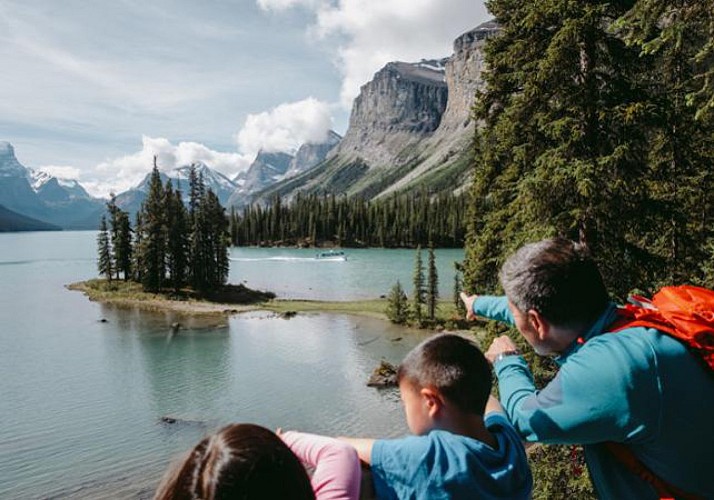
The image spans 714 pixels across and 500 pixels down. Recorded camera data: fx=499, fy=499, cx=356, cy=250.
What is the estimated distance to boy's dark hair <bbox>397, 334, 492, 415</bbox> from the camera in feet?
7.73

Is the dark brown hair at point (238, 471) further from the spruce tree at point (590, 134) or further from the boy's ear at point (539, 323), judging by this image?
the spruce tree at point (590, 134)

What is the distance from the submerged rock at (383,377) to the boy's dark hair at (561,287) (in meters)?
25.3

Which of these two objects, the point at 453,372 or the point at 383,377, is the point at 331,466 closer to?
the point at 453,372

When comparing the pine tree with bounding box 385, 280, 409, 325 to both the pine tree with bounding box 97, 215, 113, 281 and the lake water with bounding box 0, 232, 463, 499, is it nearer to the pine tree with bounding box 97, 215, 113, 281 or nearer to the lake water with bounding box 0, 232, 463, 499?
the lake water with bounding box 0, 232, 463, 499

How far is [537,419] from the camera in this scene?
101 inches

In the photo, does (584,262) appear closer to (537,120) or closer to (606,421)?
(606,421)

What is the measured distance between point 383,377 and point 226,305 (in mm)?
30848

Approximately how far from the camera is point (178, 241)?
6109 centimetres

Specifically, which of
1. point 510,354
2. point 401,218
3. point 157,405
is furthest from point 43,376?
point 401,218

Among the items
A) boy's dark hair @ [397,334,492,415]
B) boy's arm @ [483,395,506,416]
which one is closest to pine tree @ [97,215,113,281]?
boy's arm @ [483,395,506,416]

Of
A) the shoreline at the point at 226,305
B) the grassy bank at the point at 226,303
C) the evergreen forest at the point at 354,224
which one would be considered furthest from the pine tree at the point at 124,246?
the evergreen forest at the point at 354,224

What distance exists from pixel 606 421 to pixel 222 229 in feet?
220

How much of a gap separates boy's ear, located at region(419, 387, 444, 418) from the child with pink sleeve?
0.43 m

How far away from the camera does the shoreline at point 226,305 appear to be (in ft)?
163
